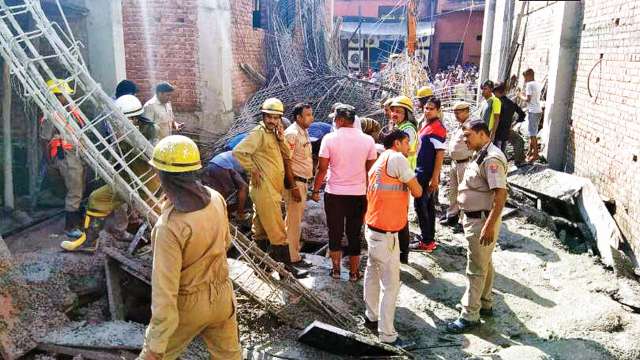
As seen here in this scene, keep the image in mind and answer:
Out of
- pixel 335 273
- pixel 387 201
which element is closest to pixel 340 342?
pixel 387 201

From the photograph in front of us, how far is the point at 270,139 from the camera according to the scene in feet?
14.9

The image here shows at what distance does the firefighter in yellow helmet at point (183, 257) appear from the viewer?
241 centimetres

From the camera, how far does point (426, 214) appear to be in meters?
5.62

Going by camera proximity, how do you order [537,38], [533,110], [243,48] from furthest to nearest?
[537,38] → [243,48] → [533,110]

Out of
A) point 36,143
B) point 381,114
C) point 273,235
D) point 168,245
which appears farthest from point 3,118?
point 381,114

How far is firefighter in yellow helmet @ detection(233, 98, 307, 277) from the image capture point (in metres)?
→ 4.45

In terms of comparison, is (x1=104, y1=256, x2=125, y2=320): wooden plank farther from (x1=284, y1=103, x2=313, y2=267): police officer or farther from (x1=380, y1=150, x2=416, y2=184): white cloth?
(x1=380, y1=150, x2=416, y2=184): white cloth

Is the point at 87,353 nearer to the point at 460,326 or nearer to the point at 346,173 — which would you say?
the point at 346,173

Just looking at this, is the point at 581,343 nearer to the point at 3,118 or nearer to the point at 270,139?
the point at 270,139

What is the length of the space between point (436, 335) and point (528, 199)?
400cm

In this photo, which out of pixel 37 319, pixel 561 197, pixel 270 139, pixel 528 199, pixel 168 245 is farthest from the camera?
pixel 528 199

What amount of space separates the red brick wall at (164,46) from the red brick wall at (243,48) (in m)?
0.91

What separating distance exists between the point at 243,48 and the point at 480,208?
279 inches

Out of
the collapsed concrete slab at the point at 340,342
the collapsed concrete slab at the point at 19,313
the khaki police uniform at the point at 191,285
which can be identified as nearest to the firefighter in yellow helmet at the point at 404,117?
the collapsed concrete slab at the point at 340,342
